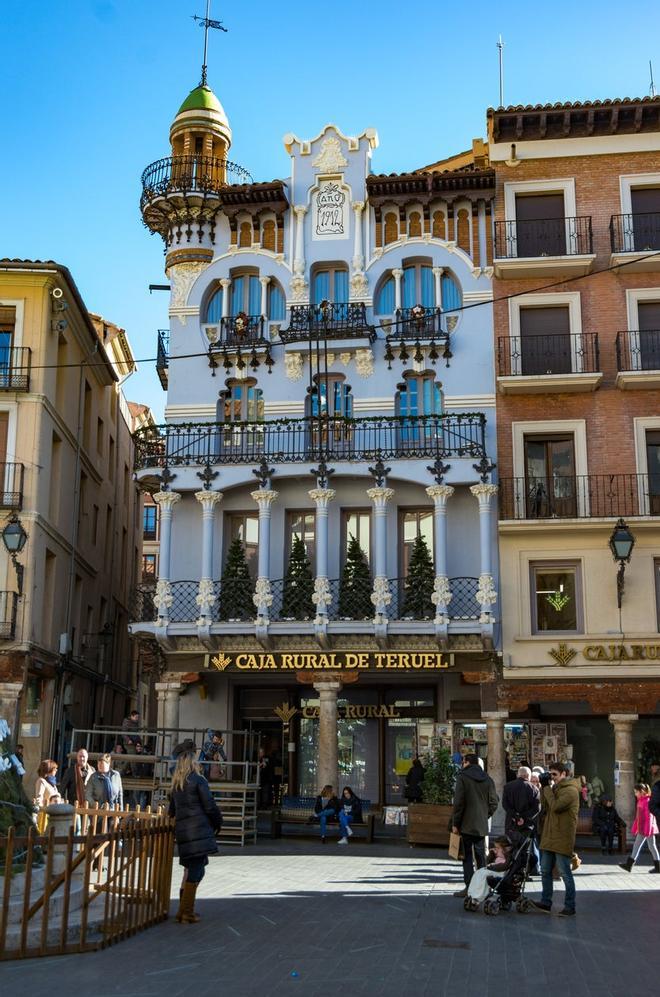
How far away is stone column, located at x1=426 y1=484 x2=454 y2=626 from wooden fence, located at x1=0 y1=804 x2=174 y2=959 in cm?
1547

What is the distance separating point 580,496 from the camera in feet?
90.3

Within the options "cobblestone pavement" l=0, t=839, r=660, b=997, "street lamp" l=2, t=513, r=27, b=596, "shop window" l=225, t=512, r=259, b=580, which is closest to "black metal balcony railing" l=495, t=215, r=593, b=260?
"shop window" l=225, t=512, r=259, b=580

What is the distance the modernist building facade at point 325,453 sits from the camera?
27.3 metres

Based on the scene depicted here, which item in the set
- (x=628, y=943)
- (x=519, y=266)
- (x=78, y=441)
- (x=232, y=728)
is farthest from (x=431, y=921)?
(x=78, y=441)

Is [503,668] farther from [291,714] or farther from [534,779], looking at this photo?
[534,779]

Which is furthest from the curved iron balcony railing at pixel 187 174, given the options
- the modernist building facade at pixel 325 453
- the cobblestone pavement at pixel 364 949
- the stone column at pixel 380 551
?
the cobblestone pavement at pixel 364 949

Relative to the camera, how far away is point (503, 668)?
2662 cm

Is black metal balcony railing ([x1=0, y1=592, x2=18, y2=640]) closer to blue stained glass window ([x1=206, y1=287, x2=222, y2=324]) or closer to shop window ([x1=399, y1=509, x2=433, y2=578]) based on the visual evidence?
blue stained glass window ([x1=206, y1=287, x2=222, y2=324])

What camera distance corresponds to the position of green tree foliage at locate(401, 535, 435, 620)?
27109mm

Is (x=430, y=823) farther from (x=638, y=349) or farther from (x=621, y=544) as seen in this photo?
(x=638, y=349)

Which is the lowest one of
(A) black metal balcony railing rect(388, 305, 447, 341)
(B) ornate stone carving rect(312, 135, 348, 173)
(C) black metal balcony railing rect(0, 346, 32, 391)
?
(C) black metal balcony railing rect(0, 346, 32, 391)

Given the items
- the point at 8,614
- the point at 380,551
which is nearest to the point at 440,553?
the point at 380,551

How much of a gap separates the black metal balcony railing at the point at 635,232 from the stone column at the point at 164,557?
12.5m

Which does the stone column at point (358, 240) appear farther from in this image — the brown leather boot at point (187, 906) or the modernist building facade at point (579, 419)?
the brown leather boot at point (187, 906)
